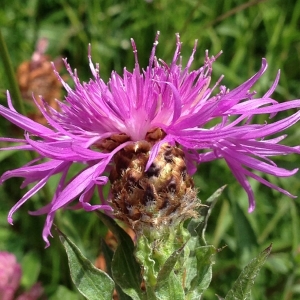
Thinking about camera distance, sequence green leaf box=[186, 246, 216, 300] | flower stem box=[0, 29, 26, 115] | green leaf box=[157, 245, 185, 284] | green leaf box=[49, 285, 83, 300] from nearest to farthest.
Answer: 1. green leaf box=[157, 245, 185, 284]
2. green leaf box=[186, 246, 216, 300]
3. flower stem box=[0, 29, 26, 115]
4. green leaf box=[49, 285, 83, 300]

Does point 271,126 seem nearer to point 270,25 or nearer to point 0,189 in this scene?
point 0,189

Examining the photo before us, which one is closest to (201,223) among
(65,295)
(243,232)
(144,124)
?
(144,124)

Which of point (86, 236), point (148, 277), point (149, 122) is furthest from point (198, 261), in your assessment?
point (86, 236)

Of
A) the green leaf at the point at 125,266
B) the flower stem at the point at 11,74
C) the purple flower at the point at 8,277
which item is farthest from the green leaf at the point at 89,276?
the purple flower at the point at 8,277

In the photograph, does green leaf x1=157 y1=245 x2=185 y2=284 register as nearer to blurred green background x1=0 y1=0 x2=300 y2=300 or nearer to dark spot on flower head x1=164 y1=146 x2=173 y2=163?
dark spot on flower head x1=164 y1=146 x2=173 y2=163

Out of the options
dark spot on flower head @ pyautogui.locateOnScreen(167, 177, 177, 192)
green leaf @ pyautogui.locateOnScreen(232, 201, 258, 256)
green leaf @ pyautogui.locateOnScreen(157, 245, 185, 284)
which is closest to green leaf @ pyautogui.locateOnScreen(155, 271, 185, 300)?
green leaf @ pyautogui.locateOnScreen(157, 245, 185, 284)
